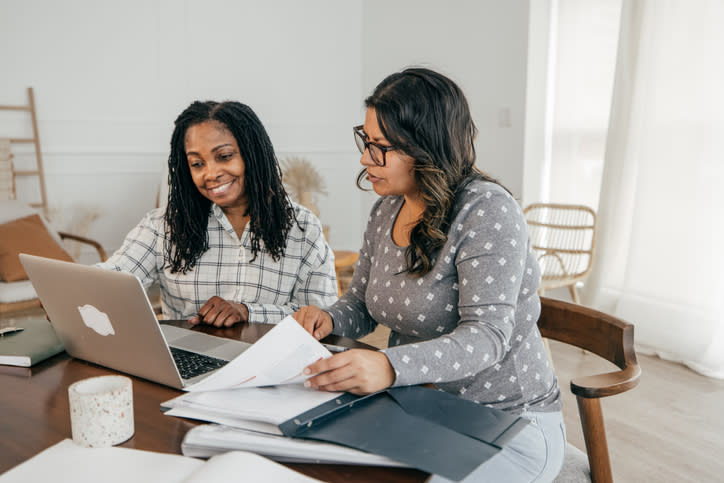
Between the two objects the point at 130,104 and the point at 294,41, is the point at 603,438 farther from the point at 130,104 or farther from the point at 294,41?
Answer: the point at 294,41

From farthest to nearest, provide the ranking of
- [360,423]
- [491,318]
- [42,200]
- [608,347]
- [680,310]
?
[42,200], [680,310], [608,347], [491,318], [360,423]

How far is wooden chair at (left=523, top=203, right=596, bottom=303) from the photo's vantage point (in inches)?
117

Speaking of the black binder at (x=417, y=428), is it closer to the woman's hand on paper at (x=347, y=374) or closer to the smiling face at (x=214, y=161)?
the woman's hand on paper at (x=347, y=374)

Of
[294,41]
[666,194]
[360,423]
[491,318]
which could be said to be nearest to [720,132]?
[666,194]

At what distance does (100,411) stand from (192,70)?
12.0 ft

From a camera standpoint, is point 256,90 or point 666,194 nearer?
point 666,194

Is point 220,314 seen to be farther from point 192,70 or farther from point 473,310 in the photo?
point 192,70

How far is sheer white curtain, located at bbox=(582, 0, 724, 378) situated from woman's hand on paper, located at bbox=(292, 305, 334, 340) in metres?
2.27

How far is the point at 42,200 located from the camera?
3520 millimetres

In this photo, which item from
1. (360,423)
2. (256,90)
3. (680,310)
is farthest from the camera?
(256,90)

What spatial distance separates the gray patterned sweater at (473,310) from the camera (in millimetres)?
953

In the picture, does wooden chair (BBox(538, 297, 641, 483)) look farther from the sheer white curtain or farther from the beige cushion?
the beige cushion

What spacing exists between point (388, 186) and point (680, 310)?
7.80ft

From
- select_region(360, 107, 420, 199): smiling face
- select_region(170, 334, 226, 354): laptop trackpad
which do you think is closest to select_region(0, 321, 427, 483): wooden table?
select_region(170, 334, 226, 354): laptop trackpad
